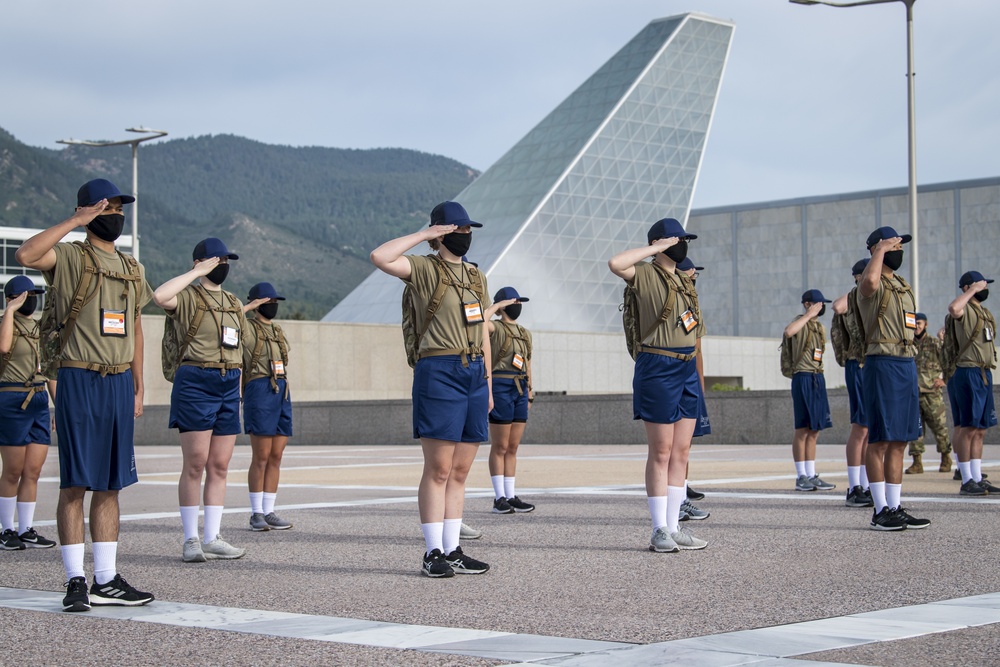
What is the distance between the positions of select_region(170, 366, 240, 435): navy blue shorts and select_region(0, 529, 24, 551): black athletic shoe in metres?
1.60

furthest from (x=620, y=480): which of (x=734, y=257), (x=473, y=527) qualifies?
(x=734, y=257)

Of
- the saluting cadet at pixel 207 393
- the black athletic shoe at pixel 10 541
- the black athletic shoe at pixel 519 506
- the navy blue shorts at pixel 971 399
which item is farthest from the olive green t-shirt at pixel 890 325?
the black athletic shoe at pixel 10 541

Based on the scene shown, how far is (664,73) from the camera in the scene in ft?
212

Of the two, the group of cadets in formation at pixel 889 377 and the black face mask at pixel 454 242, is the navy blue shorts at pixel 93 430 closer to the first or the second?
the black face mask at pixel 454 242

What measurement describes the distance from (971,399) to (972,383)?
0.50 feet

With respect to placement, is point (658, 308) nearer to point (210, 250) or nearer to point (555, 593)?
point (555, 593)

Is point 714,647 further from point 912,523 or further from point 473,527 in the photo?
point 473,527

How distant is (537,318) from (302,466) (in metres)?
33.4

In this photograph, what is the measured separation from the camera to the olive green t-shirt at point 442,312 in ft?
24.3

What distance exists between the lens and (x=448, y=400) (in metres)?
7.36

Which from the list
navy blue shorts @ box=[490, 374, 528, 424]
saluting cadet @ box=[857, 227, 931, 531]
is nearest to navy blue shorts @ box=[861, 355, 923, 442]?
saluting cadet @ box=[857, 227, 931, 531]

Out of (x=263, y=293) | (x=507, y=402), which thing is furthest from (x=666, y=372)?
(x=263, y=293)

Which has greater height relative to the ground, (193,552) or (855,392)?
(855,392)

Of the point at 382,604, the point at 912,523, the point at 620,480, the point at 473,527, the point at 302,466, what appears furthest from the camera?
the point at 302,466
